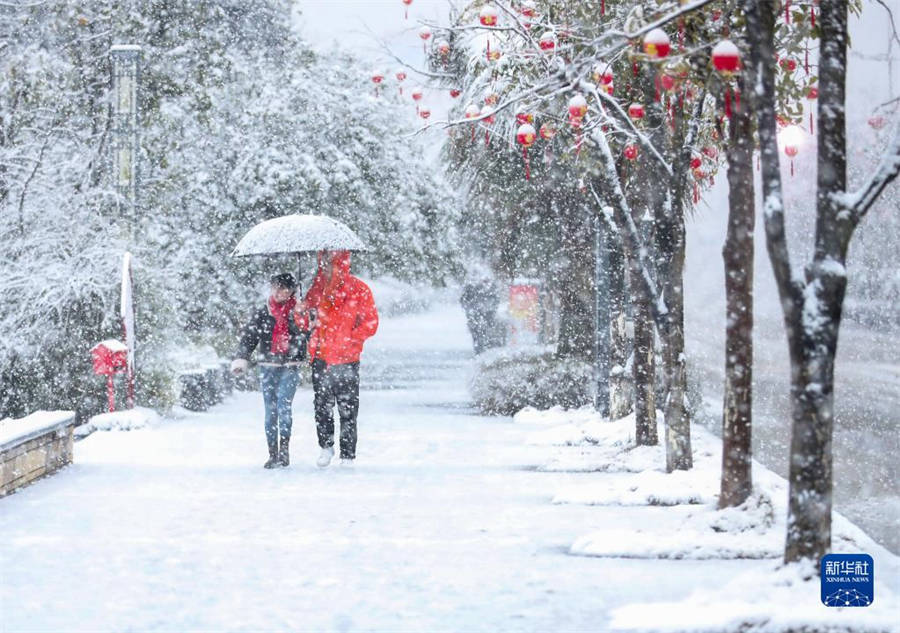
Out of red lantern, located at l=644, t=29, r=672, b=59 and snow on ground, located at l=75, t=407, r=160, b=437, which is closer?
red lantern, located at l=644, t=29, r=672, b=59

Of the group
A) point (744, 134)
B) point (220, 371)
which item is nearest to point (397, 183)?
point (220, 371)

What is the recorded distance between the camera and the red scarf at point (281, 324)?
1093 cm

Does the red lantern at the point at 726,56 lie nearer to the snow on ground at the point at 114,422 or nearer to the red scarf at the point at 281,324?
the red scarf at the point at 281,324

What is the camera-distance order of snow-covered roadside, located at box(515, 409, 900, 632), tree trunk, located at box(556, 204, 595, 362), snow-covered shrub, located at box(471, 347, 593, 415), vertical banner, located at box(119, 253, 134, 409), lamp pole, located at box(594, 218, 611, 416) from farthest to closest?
tree trunk, located at box(556, 204, 595, 362)
snow-covered shrub, located at box(471, 347, 593, 415)
vertical banner, located at box(119, 253, 134, 409)
lamp pole, located at box(594, 218, 611, 416)
snow-covered roadside, located at box(515, 409, 900, 632)

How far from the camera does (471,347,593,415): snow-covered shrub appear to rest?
1784 centimetres

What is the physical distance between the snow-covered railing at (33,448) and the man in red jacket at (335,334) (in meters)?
2.32

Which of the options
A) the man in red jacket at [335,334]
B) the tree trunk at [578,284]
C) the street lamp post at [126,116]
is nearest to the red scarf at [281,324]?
the man in red jacket at [335,334]

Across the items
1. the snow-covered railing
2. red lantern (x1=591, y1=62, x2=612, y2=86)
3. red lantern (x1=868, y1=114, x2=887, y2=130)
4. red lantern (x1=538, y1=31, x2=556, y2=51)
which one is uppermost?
red lantern (x1=538, y1=31, x2=556, y2=51)

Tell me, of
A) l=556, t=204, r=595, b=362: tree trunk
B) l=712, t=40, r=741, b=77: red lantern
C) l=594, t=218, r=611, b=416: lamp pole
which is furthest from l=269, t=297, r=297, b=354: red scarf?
l=556, t=204, r=595, b=362: tree trunk

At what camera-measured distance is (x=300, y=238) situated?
442 inches

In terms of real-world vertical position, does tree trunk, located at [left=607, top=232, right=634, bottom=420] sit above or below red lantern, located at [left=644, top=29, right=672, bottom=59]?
below

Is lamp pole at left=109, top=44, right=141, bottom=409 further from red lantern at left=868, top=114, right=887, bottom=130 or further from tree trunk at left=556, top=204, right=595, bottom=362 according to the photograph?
red lantern at left=868, top=114, right=887, bottom=130

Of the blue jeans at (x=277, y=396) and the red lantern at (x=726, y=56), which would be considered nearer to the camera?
the red lantern at (x=726, y=56)

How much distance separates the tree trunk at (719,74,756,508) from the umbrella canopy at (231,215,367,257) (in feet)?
14.9
